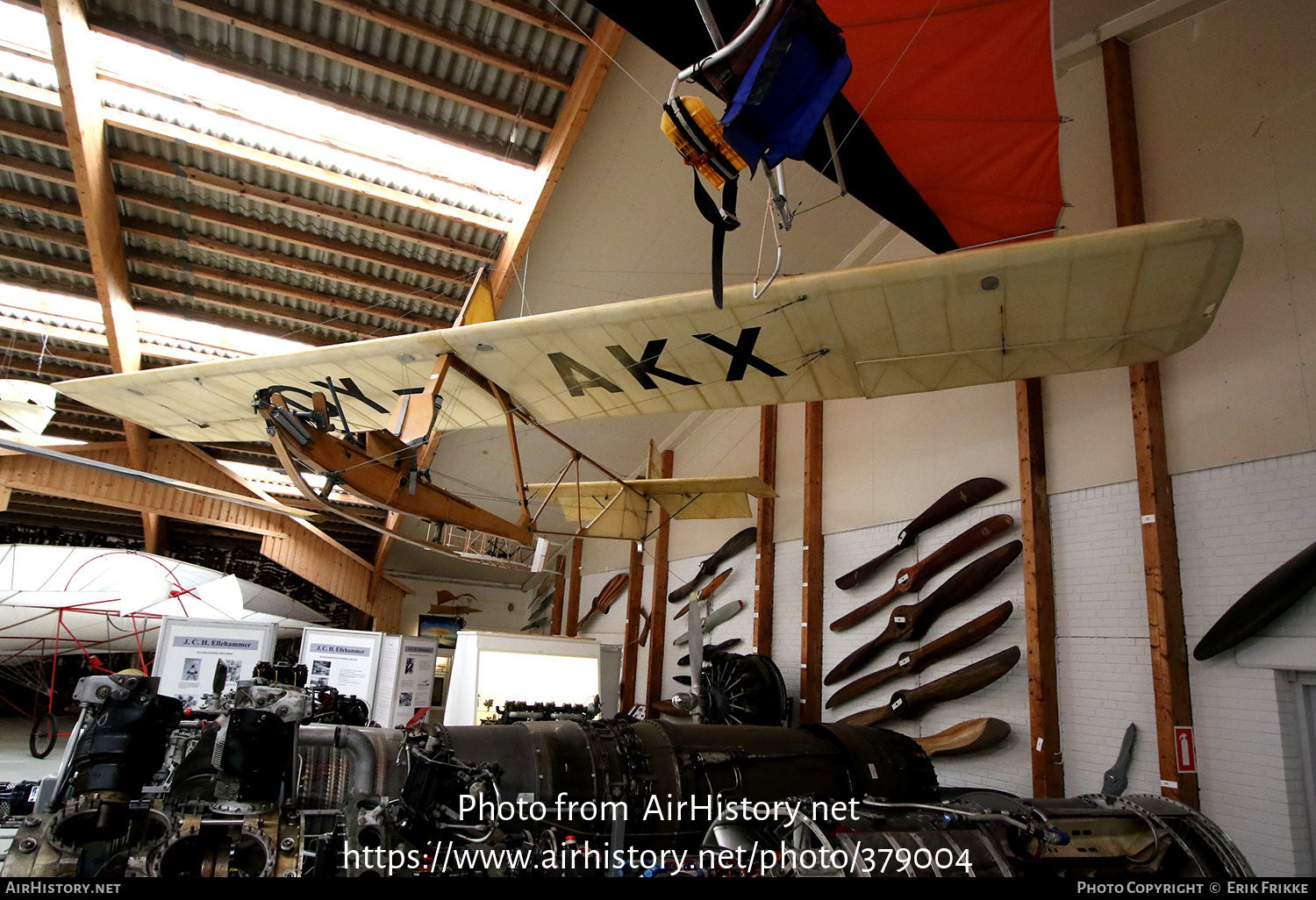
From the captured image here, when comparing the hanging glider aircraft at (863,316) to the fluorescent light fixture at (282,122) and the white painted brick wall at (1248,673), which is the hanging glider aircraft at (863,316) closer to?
the white painted brick wall at (1248,673)

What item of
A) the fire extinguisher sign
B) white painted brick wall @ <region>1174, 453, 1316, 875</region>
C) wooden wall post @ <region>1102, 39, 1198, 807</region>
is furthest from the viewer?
wooden wall post @ <region>1102, 39, 1198, 807</region>

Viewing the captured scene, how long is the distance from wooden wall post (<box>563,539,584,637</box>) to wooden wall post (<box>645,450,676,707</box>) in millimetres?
3252

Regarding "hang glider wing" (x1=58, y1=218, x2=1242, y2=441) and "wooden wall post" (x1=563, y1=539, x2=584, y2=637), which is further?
"wooden wall post" (x1=563, y1=539, x2=584, y2=637)

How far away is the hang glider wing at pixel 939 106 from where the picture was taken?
13.5ft

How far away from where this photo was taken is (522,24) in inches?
253

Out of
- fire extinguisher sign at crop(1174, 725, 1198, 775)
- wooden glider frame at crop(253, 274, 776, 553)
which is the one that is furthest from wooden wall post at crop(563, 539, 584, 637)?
fire extinguisher sign at crop(1174, 725, 1198, 775)

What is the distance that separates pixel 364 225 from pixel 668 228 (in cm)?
339

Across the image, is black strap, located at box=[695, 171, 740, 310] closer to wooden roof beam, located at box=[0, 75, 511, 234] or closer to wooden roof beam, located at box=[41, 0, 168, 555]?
wooden roof beam, located at box=[0, 75, 511, 234]

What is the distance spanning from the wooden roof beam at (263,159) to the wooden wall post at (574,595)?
900 centimetres

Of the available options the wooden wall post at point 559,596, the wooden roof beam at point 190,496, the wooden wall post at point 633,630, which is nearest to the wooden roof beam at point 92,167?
the wooden roof beam at point 190,496

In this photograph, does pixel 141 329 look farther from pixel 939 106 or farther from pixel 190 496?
pixel 939 106

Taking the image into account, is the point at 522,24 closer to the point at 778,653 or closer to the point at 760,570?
the point at 760,570

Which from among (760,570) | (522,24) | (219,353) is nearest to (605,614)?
(760,570)

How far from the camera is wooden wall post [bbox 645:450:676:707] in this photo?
11917 mm
